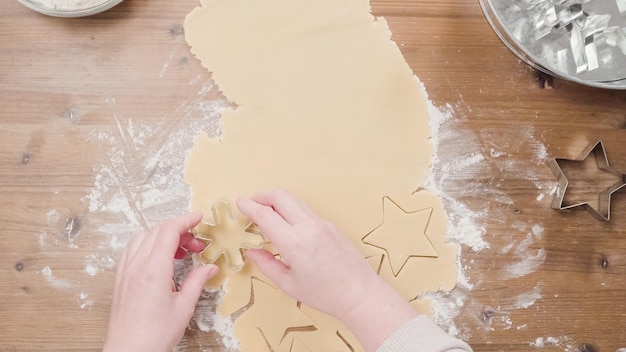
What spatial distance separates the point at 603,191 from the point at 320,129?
0.54 metres

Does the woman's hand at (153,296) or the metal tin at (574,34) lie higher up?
the metal tin at (574,34)

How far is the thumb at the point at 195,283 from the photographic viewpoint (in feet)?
3.04

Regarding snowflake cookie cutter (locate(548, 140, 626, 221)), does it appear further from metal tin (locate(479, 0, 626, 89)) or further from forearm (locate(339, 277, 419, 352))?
forearm (locate(339, 277, 419, 352))

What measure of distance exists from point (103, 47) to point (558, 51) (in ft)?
2.70

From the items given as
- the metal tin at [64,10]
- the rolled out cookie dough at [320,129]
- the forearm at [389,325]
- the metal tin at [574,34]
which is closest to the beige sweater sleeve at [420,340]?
the forearm at [389,325]

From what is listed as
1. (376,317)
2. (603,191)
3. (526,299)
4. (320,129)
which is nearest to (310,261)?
(376,317)

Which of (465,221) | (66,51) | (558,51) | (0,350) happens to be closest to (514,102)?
(558,51)

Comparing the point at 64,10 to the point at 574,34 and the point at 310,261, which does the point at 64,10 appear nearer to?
the point at 310,261

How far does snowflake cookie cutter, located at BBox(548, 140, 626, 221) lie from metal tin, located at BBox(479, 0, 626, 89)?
13 cm

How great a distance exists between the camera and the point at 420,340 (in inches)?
33.8

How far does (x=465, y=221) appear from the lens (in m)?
1.04

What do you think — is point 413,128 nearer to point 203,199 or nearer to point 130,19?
point 203,199

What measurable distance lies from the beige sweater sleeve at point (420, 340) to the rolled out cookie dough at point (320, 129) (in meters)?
0.13

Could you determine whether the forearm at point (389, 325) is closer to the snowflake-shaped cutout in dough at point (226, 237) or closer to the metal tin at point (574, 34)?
the snowflake-shaped cutout in dough at point (226, 237)
